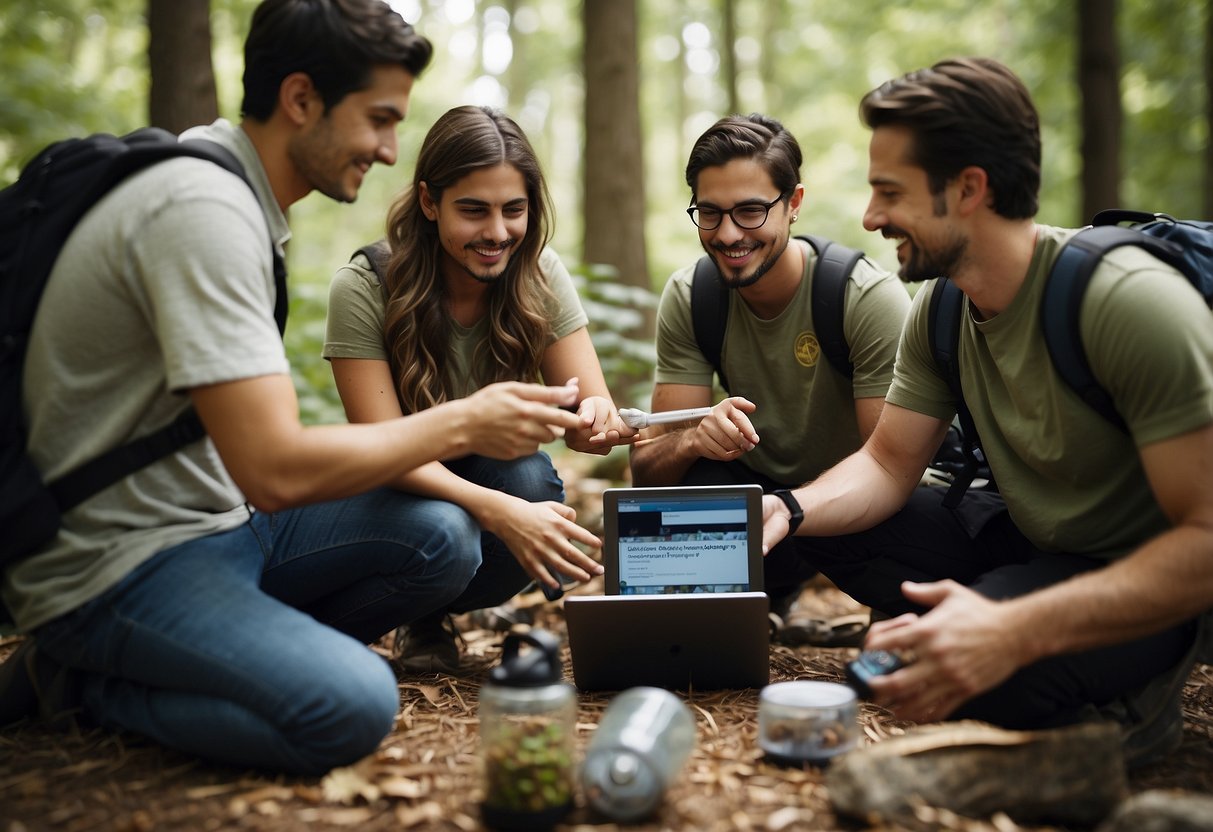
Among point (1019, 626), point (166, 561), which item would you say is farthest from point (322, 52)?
point (1019, 626)

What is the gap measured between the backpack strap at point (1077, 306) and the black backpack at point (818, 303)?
45.5 inches

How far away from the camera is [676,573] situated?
3.06 m

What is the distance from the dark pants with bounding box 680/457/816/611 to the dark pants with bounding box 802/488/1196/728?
0.53 feet

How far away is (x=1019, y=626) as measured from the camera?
2.35 meters

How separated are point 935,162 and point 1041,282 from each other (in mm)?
442

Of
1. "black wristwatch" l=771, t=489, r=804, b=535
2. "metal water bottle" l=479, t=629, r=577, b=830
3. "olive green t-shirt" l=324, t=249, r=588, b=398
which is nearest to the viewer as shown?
"metal water bottle" l=479, t=629, r=577, b=830

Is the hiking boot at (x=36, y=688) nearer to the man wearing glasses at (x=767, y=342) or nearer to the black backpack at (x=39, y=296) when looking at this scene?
the black backpack at (x=39, y=296)

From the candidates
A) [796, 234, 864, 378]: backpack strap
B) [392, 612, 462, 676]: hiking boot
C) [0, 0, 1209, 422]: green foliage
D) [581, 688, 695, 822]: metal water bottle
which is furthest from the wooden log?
[0, 0, 1209, 422]: green foliage

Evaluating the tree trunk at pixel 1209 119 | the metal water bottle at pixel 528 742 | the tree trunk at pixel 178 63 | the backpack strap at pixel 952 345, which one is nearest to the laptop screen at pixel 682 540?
the backpack strap at pixel 952 345

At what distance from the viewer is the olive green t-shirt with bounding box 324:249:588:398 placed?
11.3ft

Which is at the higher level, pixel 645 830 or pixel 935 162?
pixel 935 162

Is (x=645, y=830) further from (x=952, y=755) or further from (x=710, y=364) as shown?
(x=710, y=364)

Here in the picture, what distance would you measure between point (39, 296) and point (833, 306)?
2.62 metres

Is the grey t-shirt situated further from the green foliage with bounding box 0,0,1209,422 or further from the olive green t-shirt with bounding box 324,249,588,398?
the green foliage with bounding box 0,0,1209,422
